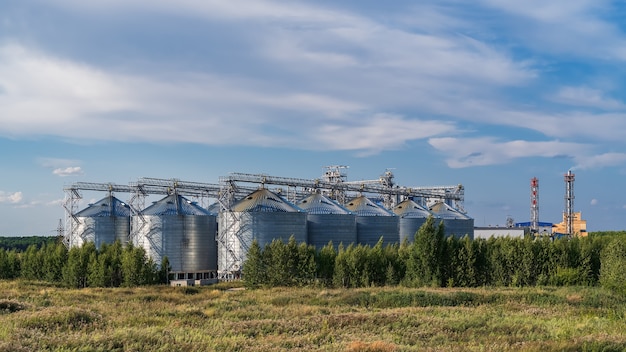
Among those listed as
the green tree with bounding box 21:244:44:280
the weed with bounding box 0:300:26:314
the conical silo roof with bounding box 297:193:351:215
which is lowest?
the green tree with bounding box 21:244:44:280

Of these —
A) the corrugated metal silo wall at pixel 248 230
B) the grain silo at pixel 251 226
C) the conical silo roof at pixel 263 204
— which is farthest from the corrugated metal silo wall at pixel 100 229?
the conical silo roof at pixel 263 204

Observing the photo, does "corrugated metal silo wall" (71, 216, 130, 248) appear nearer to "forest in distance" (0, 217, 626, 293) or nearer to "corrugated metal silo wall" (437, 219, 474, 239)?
"forest in distance" (0, 217, 626, 293)

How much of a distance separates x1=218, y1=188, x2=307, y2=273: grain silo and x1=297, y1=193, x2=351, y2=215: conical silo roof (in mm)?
5666

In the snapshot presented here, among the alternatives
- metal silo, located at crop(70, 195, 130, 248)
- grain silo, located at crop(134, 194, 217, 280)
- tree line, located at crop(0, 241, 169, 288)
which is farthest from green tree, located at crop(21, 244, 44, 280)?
grain silo, located at crop(134, 194, 217, 280)

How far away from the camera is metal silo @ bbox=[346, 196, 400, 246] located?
8362cm

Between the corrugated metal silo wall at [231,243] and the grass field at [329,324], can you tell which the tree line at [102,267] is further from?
the grass field at [329,324]

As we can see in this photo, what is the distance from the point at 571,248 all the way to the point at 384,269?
19.0 meters

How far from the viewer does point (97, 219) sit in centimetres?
8206

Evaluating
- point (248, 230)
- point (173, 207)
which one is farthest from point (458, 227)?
point (173, 207)

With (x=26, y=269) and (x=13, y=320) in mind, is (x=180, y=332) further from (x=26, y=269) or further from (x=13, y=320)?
(x=26, y=269)

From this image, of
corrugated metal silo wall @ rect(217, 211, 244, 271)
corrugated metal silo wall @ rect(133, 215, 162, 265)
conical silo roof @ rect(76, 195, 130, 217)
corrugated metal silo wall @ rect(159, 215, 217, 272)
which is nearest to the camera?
corrugated metal silo wall @ rect(217, 211, 244, 271)

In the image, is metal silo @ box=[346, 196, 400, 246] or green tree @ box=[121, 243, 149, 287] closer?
green tree @ box=[121, 243, 149, 287]

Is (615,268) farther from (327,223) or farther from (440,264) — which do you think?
(327,223)

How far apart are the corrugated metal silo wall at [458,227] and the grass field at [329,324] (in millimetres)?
50435
